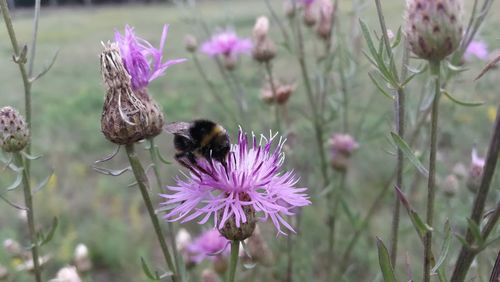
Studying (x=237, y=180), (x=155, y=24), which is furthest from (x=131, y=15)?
(x=237, y=180)

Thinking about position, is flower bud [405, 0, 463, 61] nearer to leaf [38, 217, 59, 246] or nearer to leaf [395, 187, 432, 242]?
leaf [395, 187, 432, 242]

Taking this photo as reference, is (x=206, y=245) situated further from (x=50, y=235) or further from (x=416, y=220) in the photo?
(x=416, y=220)

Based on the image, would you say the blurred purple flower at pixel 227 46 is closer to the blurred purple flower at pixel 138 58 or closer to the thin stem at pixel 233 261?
the blurred purple flower at pixel 138 58

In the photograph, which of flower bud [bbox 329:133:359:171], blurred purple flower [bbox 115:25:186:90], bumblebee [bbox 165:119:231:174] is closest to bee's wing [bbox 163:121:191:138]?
bumblebee [bbox 165:119:231:174]

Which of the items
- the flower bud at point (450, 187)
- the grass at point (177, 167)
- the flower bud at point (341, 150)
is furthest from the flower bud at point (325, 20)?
the flower bud at point (450, 187)

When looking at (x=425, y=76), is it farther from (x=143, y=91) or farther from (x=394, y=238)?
(x=143, y=91)
